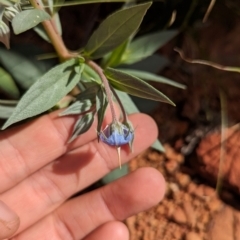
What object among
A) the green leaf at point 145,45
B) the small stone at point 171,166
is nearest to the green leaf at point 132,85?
the green leaf at point 145,45

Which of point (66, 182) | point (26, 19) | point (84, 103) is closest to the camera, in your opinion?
point (26, 19)

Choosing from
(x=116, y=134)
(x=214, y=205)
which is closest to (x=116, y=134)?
(x=116, y=134)

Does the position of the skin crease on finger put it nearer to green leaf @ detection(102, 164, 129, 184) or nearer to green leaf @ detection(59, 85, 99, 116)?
green leaf @ detection(102, 164, 129, 184)

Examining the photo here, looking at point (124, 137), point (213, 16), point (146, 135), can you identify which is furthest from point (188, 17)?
point (124, 137)

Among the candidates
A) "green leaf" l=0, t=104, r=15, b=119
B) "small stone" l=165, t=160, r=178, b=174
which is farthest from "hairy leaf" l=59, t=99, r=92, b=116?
"small stone" l=165, t=160, r=178, b=174

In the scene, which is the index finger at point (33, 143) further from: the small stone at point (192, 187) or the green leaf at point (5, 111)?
the small stone at point (192, 187)

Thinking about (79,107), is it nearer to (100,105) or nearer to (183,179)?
(100,105)
